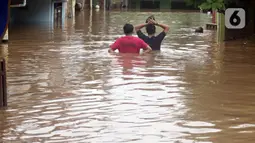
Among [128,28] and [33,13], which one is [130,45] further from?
[33,13]

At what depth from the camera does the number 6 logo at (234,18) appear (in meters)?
21.7

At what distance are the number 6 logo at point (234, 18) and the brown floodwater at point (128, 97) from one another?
5.71 metres

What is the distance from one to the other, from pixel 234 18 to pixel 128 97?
48.3 feet

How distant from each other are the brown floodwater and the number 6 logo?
5710 millimetres

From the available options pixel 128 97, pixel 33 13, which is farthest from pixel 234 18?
pixel 128 97

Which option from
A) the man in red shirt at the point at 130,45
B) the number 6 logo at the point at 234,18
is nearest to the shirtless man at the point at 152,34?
the man in red shirt at the point at 130,45

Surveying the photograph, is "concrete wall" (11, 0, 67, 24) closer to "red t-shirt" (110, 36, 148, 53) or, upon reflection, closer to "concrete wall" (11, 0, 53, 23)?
"concrete wall" (11, 0, 53, 23)

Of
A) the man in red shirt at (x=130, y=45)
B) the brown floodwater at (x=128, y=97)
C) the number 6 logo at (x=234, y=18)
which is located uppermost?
the number 6 logo at (x=234, y=18)

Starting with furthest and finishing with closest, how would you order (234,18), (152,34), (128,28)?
(234,18) < (152,34) < (128,28)

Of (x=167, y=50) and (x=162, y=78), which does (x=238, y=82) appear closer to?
(x=162, y=78)

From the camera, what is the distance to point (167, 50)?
16.6 meters

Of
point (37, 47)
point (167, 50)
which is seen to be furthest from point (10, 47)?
point (167, 50)

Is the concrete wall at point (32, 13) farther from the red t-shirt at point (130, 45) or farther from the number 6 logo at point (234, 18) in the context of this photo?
the red t-shirt at point (130, 45)

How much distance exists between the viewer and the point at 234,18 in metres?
23.1
